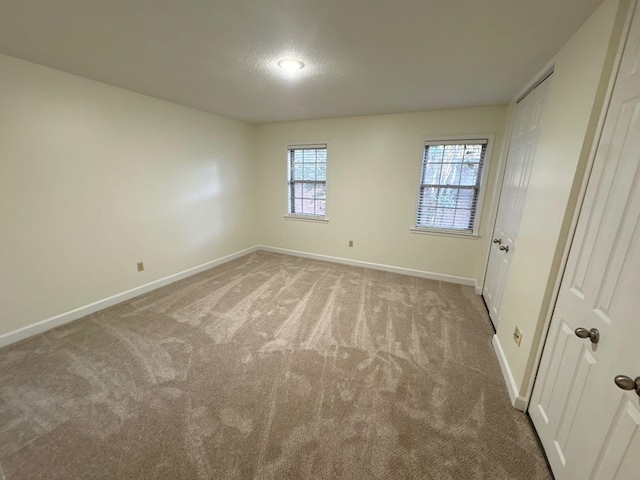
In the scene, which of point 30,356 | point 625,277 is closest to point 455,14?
point 625,277

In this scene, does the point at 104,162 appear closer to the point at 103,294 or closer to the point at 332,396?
the point at 103,294

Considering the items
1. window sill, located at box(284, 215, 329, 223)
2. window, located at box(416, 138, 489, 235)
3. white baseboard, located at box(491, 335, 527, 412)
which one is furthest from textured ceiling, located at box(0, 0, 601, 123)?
white baseboard, located at box(491, 335, 527, 412)

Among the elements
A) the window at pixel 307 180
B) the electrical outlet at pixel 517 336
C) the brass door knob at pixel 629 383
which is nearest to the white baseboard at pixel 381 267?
the window at pixel 307 180

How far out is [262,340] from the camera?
2314 mm

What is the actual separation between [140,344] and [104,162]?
6.32 feet

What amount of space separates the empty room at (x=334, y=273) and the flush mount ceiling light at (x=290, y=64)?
0.07 m

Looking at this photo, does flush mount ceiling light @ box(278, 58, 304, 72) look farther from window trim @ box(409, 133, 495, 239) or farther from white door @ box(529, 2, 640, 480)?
window trim @ box(409, 133, 495, 239)

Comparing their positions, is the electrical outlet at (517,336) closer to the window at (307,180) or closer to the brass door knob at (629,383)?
the brass door knob at (629,383)

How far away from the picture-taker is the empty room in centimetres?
124

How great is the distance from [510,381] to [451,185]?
2.50m

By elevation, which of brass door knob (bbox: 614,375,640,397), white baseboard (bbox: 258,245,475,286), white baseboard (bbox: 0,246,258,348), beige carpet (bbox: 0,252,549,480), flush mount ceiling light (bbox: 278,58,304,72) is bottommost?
beige carpet (bbox: 0,252,549,480)

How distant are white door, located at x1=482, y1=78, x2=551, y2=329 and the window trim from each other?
43 cm

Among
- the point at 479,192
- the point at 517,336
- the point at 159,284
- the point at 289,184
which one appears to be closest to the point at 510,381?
the point at 517,336

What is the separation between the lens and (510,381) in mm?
1791
